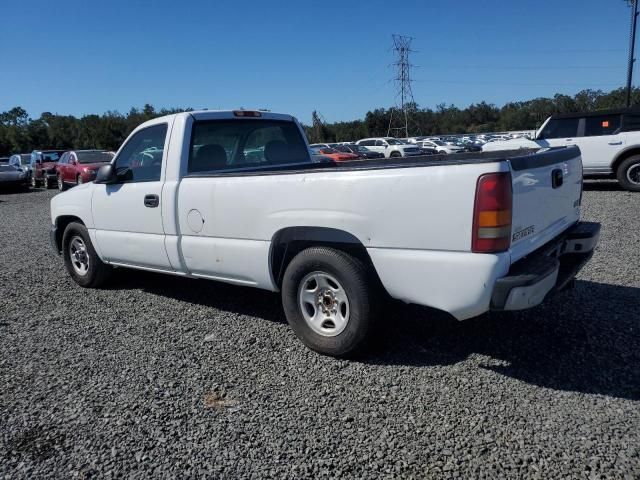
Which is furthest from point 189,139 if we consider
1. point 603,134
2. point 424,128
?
point 424,128

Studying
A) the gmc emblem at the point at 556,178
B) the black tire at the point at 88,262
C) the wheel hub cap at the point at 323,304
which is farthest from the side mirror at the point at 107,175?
the gmc emblem at the point at 556,178

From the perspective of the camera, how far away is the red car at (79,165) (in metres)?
18.8

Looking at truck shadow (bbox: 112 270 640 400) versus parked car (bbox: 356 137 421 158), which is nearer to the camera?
truck shadow (bbox: 112 270 640 400)

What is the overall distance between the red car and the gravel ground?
14.9 m

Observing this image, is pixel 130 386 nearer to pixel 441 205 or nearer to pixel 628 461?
pixel 441 205

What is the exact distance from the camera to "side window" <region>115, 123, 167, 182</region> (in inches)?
190

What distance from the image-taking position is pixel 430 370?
11.7 feet

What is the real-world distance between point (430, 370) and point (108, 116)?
9010 centimetres

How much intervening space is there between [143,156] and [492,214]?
3.55 metres

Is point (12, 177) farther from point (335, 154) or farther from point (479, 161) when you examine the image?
point (479, 161)

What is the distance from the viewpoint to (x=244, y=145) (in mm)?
5172

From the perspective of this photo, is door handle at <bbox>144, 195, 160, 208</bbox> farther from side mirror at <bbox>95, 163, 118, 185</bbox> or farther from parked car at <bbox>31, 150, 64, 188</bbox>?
parked car at <bbox>31, 150, 64, 188</bbox>

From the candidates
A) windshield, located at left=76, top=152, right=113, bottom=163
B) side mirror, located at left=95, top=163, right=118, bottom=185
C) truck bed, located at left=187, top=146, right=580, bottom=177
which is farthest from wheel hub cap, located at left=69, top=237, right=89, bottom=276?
windshield, located at left=76, top=152, right=113, bottom=163

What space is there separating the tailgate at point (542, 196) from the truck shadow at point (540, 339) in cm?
85
